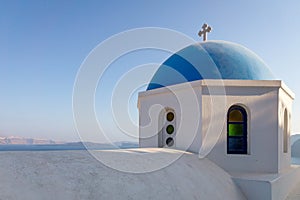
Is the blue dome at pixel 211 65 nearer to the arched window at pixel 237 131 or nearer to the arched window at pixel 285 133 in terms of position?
the arched window at pixel 237 131

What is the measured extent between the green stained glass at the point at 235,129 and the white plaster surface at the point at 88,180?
1982 mm

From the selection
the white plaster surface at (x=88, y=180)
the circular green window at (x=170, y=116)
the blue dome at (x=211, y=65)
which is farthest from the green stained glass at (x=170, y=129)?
the white plaster surface at (x=88, y=180)

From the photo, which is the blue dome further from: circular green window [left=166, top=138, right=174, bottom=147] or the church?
circular green window [left=166, top=138, right=174, bottom=147]

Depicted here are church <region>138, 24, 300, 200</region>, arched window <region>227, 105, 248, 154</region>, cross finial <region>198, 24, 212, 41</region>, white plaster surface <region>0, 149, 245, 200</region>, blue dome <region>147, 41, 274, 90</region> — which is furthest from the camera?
cross finial <region>198, 24, 212, 41</region>

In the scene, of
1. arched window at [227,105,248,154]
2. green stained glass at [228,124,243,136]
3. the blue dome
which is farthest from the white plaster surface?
the blue dome

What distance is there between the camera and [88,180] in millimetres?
3113

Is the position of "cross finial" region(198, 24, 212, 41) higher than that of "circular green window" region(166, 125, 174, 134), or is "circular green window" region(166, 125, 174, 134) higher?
"cross finial" region(198, 24, 212, 41)

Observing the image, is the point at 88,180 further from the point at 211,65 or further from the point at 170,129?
the point at 211,65

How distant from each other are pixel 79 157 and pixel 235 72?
4519 mm

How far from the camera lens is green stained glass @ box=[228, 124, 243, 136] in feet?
21.3

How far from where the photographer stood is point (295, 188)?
6.81 m

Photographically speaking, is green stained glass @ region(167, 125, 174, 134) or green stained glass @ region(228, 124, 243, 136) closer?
green stained glass @ region(228, 124, 243, 136)

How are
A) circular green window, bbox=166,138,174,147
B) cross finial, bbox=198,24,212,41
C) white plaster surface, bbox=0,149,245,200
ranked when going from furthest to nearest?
1. cross finial, bbox=198,24,212,41
2. circular green window, bbox=166,138,174,147
3. white plaster surface, bbox=0,149,245,200

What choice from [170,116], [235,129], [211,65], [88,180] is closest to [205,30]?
[211,65]
